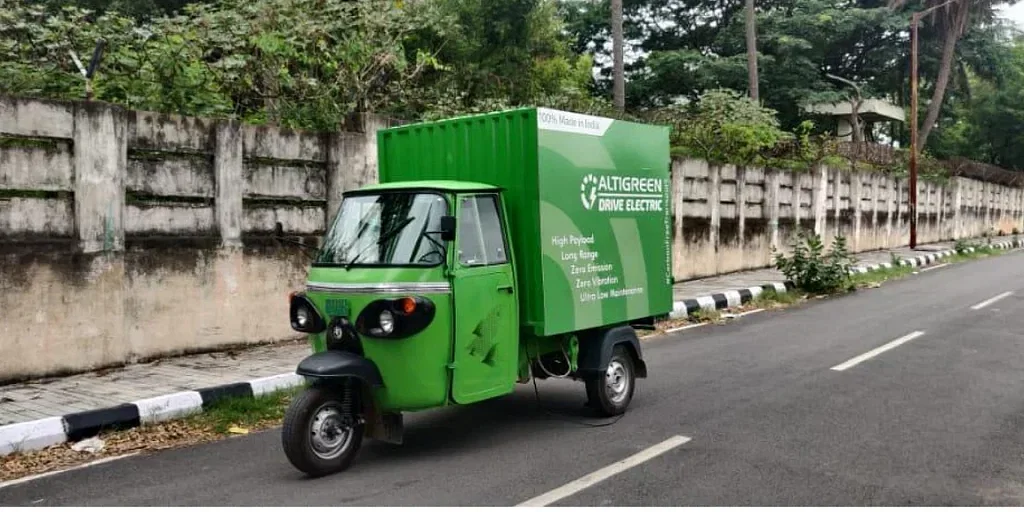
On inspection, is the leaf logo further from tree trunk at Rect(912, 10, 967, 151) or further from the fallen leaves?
tree trunk at Rect(912, 10, 967, 151)

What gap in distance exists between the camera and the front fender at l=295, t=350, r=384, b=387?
15.4ft

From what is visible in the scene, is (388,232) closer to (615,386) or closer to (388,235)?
(388,235)

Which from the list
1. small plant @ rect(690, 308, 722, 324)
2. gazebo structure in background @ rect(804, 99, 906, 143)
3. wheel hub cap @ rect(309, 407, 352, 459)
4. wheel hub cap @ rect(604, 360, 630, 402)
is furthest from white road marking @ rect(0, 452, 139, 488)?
gazebo structure in background @ rect(804, 99, 906, 143)

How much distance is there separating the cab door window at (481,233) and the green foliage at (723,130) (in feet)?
37.6

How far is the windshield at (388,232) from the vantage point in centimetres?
502

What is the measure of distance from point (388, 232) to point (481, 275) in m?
0.65

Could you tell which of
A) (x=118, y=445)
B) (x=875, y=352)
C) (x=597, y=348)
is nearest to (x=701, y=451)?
(x=597, y=348)

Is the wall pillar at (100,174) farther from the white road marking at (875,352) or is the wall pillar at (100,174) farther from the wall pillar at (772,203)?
the wall pillar at (772,203)

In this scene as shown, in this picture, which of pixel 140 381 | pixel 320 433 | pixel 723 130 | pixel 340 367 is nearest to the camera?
pixel 340 367

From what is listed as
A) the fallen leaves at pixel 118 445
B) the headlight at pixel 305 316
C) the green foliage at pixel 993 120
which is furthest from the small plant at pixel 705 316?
the green foliage at pixel 993 120

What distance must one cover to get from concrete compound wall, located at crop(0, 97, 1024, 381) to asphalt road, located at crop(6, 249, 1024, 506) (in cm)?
259

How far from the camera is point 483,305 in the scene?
5.18 meters

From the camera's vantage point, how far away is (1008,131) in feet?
143

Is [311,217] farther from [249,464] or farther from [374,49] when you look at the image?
[249,464]
